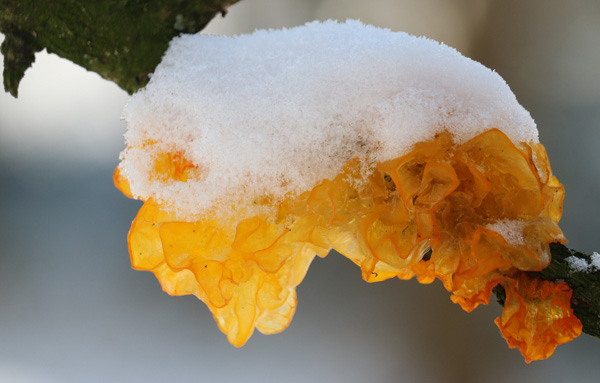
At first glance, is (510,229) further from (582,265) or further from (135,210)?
(135,210)

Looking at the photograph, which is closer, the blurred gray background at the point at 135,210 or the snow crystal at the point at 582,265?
the snow crystal at the point at 582,265

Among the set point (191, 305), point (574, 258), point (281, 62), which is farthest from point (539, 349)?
point (191, 305)

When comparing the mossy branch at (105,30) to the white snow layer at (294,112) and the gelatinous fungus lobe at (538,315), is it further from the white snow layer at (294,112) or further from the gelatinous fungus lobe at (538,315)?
the gelatinous fungus lobe at (538,315)

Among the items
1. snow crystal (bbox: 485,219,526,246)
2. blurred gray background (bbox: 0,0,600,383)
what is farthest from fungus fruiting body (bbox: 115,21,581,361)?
blurred gray background (bbox: 0,0,600,383)

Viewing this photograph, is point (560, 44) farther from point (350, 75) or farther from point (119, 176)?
point (119, 176)

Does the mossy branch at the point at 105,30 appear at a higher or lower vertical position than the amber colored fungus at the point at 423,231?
higher

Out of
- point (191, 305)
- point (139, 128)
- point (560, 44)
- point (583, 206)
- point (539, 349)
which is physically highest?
point (560, 44)

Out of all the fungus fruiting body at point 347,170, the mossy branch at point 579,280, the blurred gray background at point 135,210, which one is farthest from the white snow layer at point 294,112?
the blurred gray background at point 135,210

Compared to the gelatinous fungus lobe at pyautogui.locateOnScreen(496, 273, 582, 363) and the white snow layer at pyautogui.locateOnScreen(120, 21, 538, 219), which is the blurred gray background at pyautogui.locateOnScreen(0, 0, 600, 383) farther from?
the gelatinous fungus lobe at pyautogui.locateOnScreen(496, 273, 582, 363)
